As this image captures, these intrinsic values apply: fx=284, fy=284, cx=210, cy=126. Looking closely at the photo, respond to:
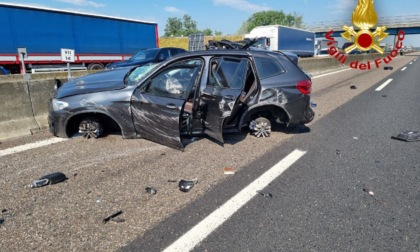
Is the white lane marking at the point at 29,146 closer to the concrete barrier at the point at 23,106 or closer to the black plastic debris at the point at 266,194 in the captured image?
the concrete barrier at the point at 23,106

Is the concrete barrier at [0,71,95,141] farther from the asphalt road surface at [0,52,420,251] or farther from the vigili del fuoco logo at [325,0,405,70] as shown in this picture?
the vigili del fuoco logo at [325,0,405,70]

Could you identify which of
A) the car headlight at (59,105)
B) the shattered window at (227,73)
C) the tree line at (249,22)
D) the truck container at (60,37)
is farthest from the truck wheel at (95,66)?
the tree line at (249,22)

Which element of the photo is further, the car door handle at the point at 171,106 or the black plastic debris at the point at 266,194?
the car door handle at the point at 171,106

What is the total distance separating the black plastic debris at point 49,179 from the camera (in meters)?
3.43

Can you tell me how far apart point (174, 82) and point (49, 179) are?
2.29m

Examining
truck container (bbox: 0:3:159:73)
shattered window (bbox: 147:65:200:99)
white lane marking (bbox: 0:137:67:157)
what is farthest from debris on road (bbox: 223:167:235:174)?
truck container (bbox: 0:3:159:73)

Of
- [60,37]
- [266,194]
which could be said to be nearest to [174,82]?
[266,194]

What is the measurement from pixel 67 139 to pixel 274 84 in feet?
12.6

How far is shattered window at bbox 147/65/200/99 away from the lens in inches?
181

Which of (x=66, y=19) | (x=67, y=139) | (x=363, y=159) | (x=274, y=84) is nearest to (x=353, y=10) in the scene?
(x=274, y=84)

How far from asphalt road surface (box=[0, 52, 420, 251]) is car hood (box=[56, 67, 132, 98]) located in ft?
2.93

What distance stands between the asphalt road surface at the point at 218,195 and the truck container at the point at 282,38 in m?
24.2

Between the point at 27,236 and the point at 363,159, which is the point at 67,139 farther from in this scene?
the point at 363,159

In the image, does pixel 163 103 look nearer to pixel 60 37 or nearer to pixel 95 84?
pixel 95 84
